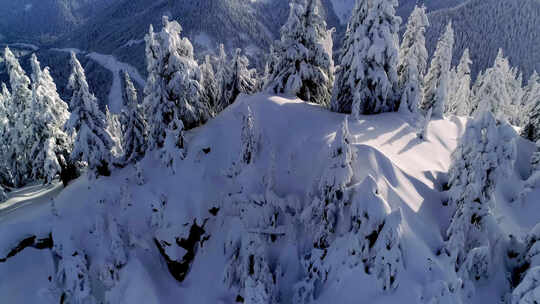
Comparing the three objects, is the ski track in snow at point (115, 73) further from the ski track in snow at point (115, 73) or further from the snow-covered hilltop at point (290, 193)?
the snow-covered hilltop at point (290, 193)

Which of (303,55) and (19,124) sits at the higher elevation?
(303,55)

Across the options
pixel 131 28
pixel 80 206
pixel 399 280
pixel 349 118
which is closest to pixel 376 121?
pixel 349 118

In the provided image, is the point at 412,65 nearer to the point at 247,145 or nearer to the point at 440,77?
the point at 440,77

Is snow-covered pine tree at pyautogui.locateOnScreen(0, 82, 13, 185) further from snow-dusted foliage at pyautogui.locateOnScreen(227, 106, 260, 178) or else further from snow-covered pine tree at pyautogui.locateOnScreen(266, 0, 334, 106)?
snow-dusted foliage at pyautogui.locateOnScreen(227, 106, 260, 178)

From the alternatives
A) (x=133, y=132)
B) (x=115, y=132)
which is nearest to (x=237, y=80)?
(x=133, y=132)

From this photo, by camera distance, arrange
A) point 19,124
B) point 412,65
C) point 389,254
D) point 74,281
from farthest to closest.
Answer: point 19,124 → point 412,65 → point 74,281 → point 389,254

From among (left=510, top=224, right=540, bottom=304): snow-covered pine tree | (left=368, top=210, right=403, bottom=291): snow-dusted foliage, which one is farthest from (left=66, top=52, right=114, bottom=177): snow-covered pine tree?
(left=510, top=224, right=540, bottom=304): snow-covered pine tree

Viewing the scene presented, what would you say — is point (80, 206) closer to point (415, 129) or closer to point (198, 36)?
point (415, 129)
